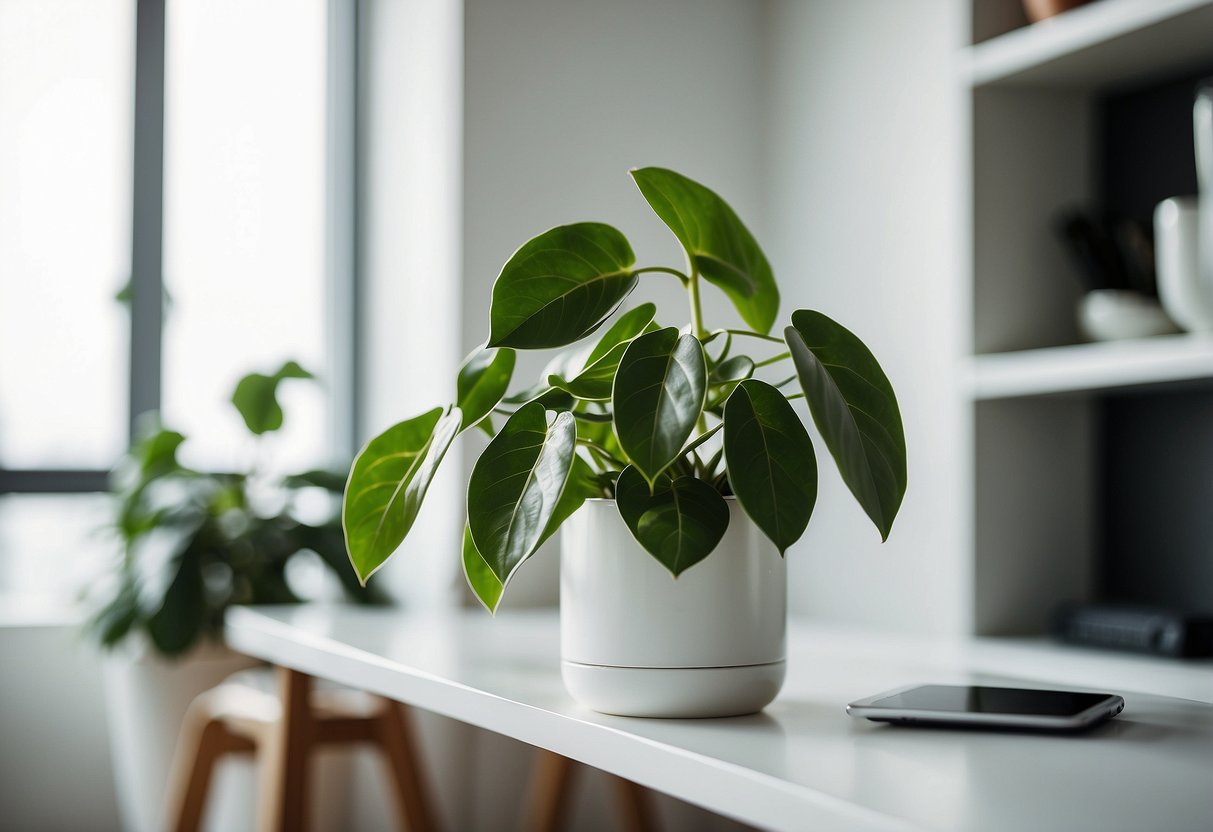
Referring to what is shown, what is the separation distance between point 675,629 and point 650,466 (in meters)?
0.17

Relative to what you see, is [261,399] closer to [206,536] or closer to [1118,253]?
[206,536]

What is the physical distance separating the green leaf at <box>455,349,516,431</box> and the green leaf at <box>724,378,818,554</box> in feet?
0.80

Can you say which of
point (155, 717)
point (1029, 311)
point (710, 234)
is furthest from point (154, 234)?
point (710, 234)

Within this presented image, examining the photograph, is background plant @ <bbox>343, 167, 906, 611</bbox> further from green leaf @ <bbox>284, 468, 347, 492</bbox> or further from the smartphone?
green leaf @ <bbox>284, 468, 347, 492</bbox>

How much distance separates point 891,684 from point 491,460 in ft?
1.40

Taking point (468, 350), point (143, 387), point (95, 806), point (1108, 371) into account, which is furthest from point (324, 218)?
point (1108, 371)

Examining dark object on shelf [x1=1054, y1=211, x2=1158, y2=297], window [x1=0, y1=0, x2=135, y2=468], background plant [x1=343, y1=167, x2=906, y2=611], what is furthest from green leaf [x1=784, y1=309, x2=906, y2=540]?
window [x1=0, y1=0, x2=135, y2=468]

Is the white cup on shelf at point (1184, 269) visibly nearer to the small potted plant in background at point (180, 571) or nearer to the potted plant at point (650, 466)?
the potted plant at point (650, 466)

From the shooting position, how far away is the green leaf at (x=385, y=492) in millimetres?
885

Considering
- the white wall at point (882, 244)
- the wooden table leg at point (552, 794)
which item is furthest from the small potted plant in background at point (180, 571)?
the white wall at point (882, 244)

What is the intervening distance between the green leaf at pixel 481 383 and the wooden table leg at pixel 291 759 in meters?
0.67

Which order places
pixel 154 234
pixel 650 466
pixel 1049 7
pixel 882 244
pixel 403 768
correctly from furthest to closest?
pixel 154 234 → pixel 882 244 → pixel 403 768 → pixel 1049 7 → pixel 650 466

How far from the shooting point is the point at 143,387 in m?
2.53

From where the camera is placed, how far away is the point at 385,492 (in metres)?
0.91
